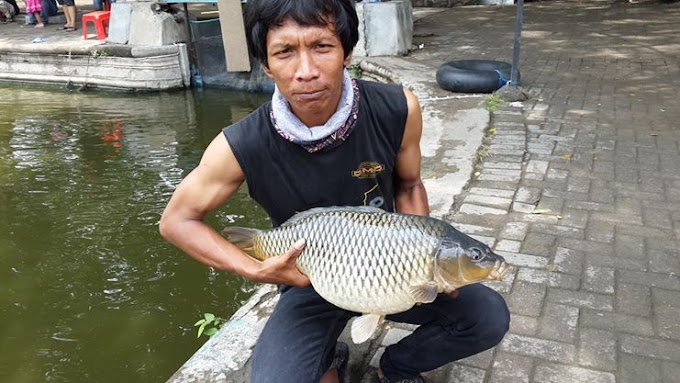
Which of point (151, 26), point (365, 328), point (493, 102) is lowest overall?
point (493, 102)

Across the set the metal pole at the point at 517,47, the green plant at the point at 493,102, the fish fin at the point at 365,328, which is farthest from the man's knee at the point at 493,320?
the metal pole at the point at 517,47

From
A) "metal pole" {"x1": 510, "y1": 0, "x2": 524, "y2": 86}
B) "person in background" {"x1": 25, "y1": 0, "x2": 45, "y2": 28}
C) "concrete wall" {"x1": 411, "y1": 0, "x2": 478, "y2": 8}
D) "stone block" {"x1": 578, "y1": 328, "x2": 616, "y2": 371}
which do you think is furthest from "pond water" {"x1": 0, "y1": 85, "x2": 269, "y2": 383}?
"concrete wall" {"x1": 411, "y1": 0, "x2": 478, "y2": 8}

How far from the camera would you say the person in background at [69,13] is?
39.6 ft

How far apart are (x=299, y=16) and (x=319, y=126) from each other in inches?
13.8

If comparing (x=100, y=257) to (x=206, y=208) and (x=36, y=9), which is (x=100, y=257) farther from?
(x=36, y=9)

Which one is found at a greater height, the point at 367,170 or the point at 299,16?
the point at 299,16

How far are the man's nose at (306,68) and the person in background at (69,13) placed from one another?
39.0 feet

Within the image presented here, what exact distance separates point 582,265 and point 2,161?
20.2 ft

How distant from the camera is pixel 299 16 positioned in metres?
1.80

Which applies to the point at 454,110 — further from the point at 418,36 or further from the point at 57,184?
the point at 418,36

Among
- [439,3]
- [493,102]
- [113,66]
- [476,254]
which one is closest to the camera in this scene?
[476,254]

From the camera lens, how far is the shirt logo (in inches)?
80.7

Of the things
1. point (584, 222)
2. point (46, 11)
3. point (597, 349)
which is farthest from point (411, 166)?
point (46, 11)

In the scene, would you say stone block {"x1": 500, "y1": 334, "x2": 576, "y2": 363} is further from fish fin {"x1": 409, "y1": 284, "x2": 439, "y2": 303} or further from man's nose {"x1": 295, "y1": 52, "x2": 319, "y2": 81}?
man's nose {"x1": 295, "y1": 52, "x2": 319, "y2": 81}
